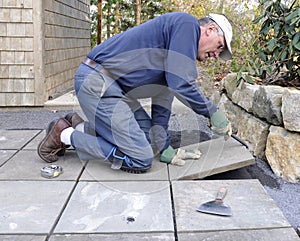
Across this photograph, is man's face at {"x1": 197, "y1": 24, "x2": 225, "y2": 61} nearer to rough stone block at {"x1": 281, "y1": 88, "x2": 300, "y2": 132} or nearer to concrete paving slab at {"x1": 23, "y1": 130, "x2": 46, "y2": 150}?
rough stone block at {"x1": 281, "y1": 88, "x2": 300, "y2": 132}

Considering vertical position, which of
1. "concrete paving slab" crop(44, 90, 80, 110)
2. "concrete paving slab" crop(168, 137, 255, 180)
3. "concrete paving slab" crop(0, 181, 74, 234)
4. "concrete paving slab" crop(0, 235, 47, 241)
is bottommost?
"concrete paving slab" crop(0, 235, 47, 241)

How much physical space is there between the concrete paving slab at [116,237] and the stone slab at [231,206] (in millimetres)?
84

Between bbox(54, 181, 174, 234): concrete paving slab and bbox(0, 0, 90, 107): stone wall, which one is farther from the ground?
bbox(0, 0, 90, 107): stone wall

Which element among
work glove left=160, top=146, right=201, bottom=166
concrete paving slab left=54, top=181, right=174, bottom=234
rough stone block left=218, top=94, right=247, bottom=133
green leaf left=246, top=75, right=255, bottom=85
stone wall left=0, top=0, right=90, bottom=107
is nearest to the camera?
concrete paving slab left=54, top=181, right=174, bottom=234

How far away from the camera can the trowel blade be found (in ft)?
5.52

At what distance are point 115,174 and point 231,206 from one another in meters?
0.72

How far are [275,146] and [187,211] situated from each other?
3.21ft

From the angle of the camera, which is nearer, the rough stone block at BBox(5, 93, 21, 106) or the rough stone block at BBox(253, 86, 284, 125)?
the rough stone block at BBox(253, 86, 284, 125)

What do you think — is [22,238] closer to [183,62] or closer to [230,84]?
[183,62]

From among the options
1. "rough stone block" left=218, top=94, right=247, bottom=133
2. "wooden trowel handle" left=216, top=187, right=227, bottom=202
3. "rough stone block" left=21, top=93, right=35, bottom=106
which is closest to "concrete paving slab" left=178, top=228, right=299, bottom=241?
"wooden trowel handle" left=216, top=187, right=227, bottom=202

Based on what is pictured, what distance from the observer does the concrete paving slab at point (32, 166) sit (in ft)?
6.96

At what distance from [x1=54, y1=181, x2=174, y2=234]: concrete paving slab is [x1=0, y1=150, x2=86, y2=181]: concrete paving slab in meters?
0.22

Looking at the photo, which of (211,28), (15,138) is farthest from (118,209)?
(15,138)

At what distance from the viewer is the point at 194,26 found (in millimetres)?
2012
